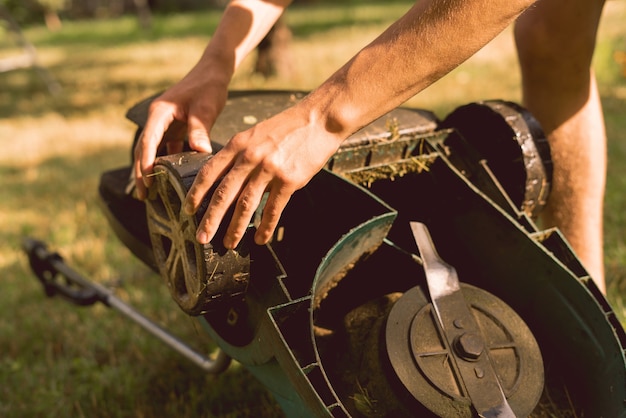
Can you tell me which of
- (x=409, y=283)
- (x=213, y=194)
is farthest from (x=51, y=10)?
(x=213, y=194)

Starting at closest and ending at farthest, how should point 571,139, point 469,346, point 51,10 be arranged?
point 469,346
point 571,139
point 51,10

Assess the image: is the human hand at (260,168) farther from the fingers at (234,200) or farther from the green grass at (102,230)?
the green grass at (102,230)

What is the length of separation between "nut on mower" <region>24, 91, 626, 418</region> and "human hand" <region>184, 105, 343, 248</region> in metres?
0.06

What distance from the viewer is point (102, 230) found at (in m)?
3.24

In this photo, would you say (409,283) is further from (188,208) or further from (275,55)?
(275,55)

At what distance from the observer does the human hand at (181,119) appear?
1.45m

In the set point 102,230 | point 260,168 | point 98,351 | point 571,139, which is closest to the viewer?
point 260,168

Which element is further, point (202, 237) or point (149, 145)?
point (149, 145)

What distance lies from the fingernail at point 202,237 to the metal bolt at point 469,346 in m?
0.52

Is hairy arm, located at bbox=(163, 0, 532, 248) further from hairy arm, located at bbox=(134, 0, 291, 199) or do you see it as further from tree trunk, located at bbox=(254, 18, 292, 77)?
tree trunk, located at bbox=(254, 18, 292, 77)

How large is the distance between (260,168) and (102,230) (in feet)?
7.62

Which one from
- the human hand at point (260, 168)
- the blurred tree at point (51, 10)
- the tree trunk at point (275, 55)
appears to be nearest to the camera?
the human hand at point (260, 168)

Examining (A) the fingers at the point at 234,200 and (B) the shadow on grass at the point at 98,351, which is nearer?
(A) the fingers at the point at 234,200

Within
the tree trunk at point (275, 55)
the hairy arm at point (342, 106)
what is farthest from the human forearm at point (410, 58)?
the tree trunk at point (275, 55)
